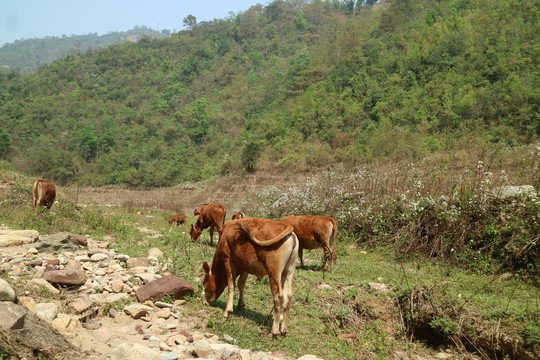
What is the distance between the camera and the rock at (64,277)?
6.39 m

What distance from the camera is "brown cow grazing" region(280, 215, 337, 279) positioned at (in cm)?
973

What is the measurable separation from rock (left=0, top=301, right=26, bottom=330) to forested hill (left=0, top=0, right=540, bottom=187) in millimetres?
13539

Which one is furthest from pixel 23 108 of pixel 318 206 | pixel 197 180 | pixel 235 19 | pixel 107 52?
pixel 318 206

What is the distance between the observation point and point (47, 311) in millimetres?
5203

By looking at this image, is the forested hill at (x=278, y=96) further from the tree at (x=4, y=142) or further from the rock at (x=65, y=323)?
the rock at (x=65, y=323)

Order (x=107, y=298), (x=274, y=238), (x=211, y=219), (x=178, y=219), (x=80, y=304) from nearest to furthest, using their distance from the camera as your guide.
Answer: (x=80, y=304) < (x=274, y=238) < (x=107, y=298) < (x=211, y=219) < (x=178, y=219)

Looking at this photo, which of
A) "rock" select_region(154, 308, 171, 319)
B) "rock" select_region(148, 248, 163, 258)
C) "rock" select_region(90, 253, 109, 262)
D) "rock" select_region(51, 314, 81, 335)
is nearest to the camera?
"rock" select_region(51, 314, 81, 335)

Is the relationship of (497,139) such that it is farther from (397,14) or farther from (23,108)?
(23,108)

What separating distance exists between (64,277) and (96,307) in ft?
3.23

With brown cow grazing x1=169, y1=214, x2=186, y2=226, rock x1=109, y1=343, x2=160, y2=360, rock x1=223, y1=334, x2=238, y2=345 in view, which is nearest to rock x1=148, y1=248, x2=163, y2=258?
rock x1=223, y1=334, x2=238, y2=345

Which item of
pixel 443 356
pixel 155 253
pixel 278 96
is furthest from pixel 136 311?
pixel 278 96

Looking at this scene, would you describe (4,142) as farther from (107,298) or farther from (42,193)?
(107,298)


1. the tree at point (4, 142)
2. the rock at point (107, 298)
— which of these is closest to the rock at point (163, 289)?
the rock at point (107, 298)

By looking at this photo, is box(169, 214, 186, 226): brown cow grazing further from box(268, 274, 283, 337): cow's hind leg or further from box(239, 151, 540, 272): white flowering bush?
box(268, 274, 283, 337): cow's hind leg
